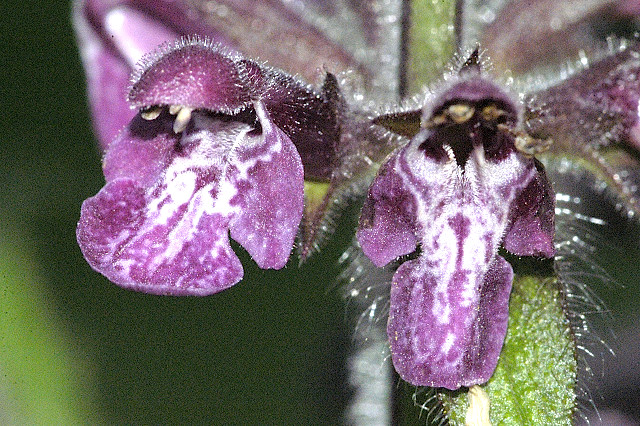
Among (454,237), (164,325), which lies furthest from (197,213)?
(164,325)

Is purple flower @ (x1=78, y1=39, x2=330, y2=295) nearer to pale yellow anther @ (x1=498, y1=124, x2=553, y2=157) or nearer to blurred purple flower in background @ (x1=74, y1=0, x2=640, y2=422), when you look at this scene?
blurred purple flower in background @ (x1=74, y1=0, x2=640, y2=422)

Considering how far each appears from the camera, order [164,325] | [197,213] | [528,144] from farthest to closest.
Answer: [164,325]
[197,213]
[528,144]

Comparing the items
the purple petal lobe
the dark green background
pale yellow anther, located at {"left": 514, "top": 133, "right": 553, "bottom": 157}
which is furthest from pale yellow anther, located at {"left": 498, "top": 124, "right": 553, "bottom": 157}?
the dark green background

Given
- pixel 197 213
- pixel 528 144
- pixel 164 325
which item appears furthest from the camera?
pixel 164 325

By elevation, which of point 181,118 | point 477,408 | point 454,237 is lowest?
point 477,408

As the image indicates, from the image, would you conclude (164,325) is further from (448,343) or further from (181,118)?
(448,343)

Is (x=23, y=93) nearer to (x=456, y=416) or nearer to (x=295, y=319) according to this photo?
(x=295, y=319)
